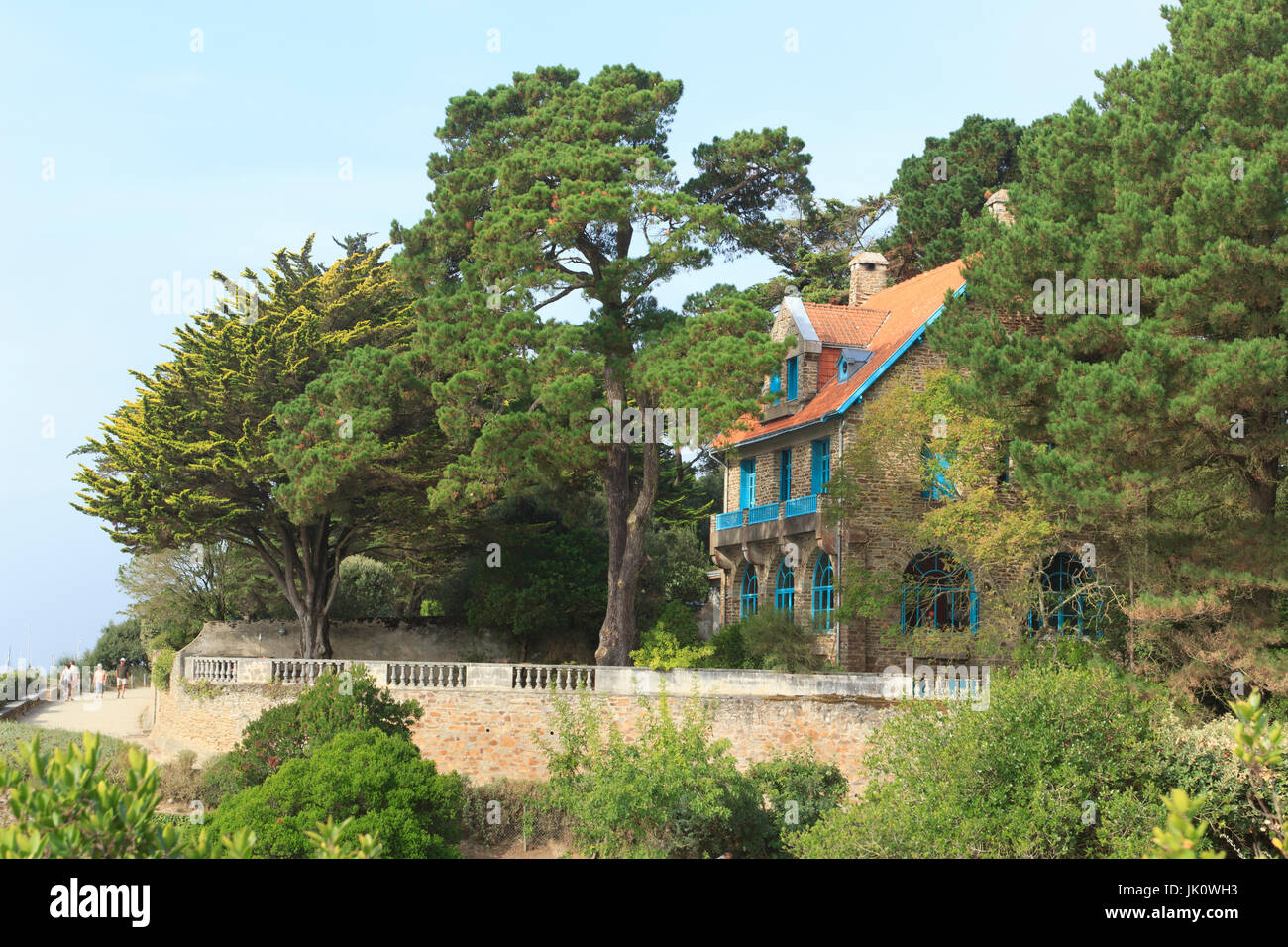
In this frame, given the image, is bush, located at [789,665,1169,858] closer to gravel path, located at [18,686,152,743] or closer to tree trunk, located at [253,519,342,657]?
tree trunk, located at [253,519,342,657]

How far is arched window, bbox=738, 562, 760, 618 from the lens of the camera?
35.4 meters

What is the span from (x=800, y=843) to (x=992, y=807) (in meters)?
3.04

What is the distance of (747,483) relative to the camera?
36375 mm

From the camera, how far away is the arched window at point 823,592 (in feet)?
101

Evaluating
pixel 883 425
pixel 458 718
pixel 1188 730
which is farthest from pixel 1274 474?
pixel 458 718

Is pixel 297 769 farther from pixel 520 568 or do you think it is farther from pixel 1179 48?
pixel 1179 48

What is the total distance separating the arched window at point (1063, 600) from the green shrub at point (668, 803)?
9543 mm

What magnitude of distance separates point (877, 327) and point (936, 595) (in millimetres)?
8838

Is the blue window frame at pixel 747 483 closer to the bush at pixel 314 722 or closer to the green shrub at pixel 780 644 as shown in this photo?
the green shrub at pixel 780 644

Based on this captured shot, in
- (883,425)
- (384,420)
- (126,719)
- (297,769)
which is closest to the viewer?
(297,769)

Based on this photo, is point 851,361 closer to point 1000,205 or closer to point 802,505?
point 802,505

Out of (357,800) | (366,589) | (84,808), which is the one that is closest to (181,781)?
(357,800)

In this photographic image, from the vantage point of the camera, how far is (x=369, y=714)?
2373 centimetres
